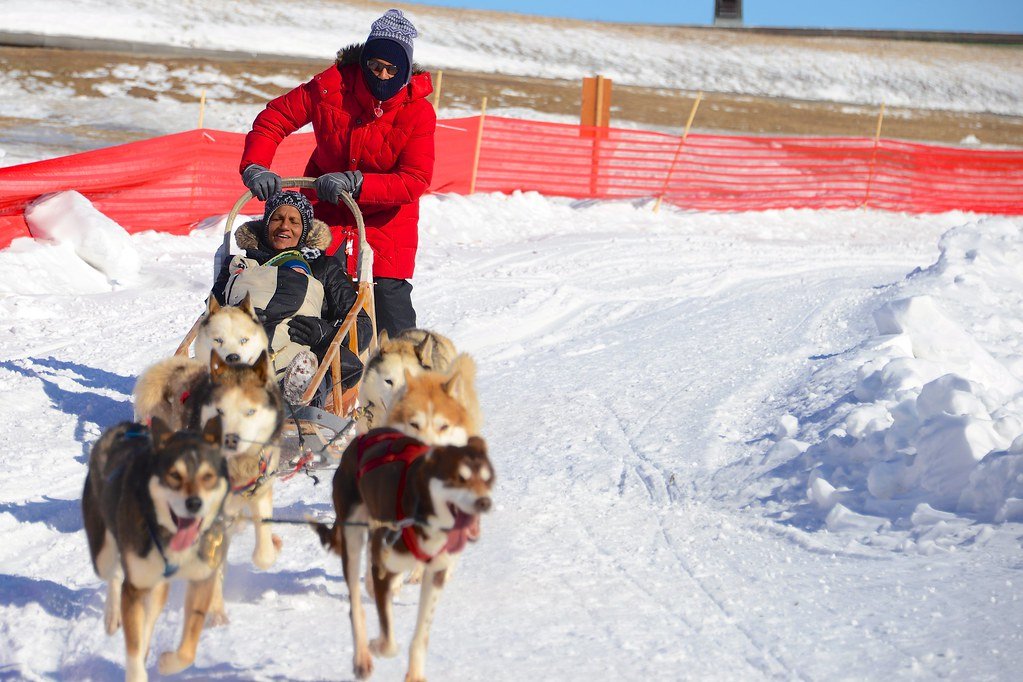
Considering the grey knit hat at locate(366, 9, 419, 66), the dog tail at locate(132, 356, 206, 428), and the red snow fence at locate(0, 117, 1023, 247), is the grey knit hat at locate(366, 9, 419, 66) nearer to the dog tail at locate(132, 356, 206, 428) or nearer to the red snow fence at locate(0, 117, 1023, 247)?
the dog tail at locate(132, 356, 206, 428)

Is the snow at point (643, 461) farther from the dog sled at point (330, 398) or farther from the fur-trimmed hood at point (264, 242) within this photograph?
the fur-trimmed hood at point (264, 242)

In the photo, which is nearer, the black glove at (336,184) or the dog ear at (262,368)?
the dog ear at (262,368)

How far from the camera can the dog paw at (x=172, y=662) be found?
3.39 metres

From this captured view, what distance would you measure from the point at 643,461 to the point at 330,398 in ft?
5.12

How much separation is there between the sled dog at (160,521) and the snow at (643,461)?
0.35 m

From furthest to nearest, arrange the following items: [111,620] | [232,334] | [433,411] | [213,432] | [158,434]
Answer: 1. [232,334]
2. [111,620]
3. [433,411]
4. [213,432]
5. [158,434]

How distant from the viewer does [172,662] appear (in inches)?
134

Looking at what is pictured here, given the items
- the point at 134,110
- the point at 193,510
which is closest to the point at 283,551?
the point at 193,510

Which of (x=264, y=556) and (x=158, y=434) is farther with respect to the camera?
(x=264, y=556)

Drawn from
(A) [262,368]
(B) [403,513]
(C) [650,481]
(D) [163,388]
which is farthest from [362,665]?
(C) [650,481]

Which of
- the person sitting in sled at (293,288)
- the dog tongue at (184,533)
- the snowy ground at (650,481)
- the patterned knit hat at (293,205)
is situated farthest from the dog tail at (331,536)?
the patterned knit hat at (293,205)

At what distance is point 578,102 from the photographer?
25.2 m

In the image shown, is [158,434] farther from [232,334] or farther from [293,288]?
[293,288]

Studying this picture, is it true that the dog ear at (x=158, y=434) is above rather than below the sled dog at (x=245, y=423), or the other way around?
above
